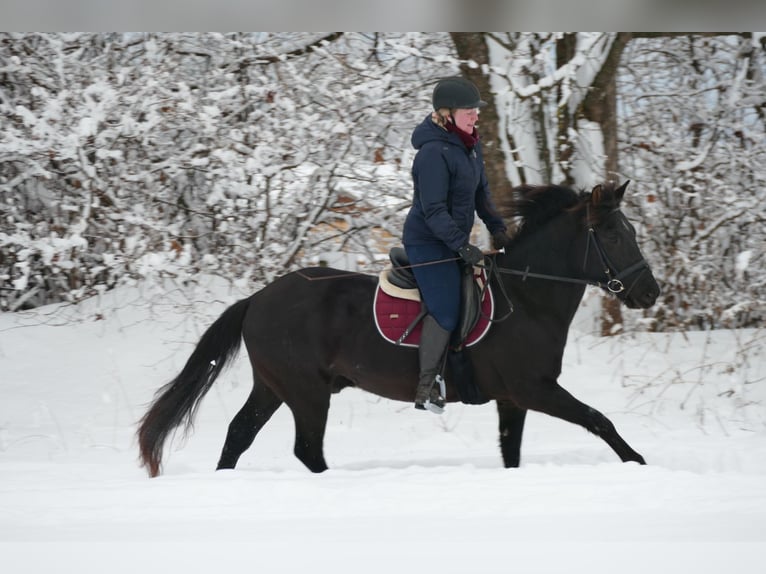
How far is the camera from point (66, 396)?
8352mm

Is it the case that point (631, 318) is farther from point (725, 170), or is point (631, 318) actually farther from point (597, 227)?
point (597, 227)

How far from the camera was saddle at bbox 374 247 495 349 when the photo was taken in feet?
16.2

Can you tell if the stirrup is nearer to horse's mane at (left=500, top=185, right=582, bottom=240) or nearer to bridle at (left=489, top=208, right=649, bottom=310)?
bridle at (left=489, top=208, right=649, bottom=310)

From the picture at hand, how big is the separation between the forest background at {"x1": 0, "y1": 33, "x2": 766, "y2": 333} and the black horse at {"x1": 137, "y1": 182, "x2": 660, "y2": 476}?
11.3ft

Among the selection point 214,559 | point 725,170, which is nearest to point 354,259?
point 725,170

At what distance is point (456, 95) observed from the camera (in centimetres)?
474

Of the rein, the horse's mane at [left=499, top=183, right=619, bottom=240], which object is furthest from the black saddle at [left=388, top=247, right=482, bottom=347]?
the horse's mane at [left=499, top=183, right=619, bottom=240]

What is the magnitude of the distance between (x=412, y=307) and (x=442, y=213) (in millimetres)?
624

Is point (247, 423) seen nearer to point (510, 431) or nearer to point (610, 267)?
point (510, 431)

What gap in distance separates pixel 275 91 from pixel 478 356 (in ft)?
17.2

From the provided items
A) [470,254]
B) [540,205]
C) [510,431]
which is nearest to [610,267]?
[540,205]

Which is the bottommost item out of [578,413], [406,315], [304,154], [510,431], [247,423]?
[510,431]

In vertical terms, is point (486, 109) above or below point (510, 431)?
above

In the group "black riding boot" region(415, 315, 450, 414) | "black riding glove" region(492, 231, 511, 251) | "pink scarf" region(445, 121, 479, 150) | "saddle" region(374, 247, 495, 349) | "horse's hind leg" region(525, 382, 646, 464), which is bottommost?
"horse's hind leg" region(525, 382, 646, 464)
